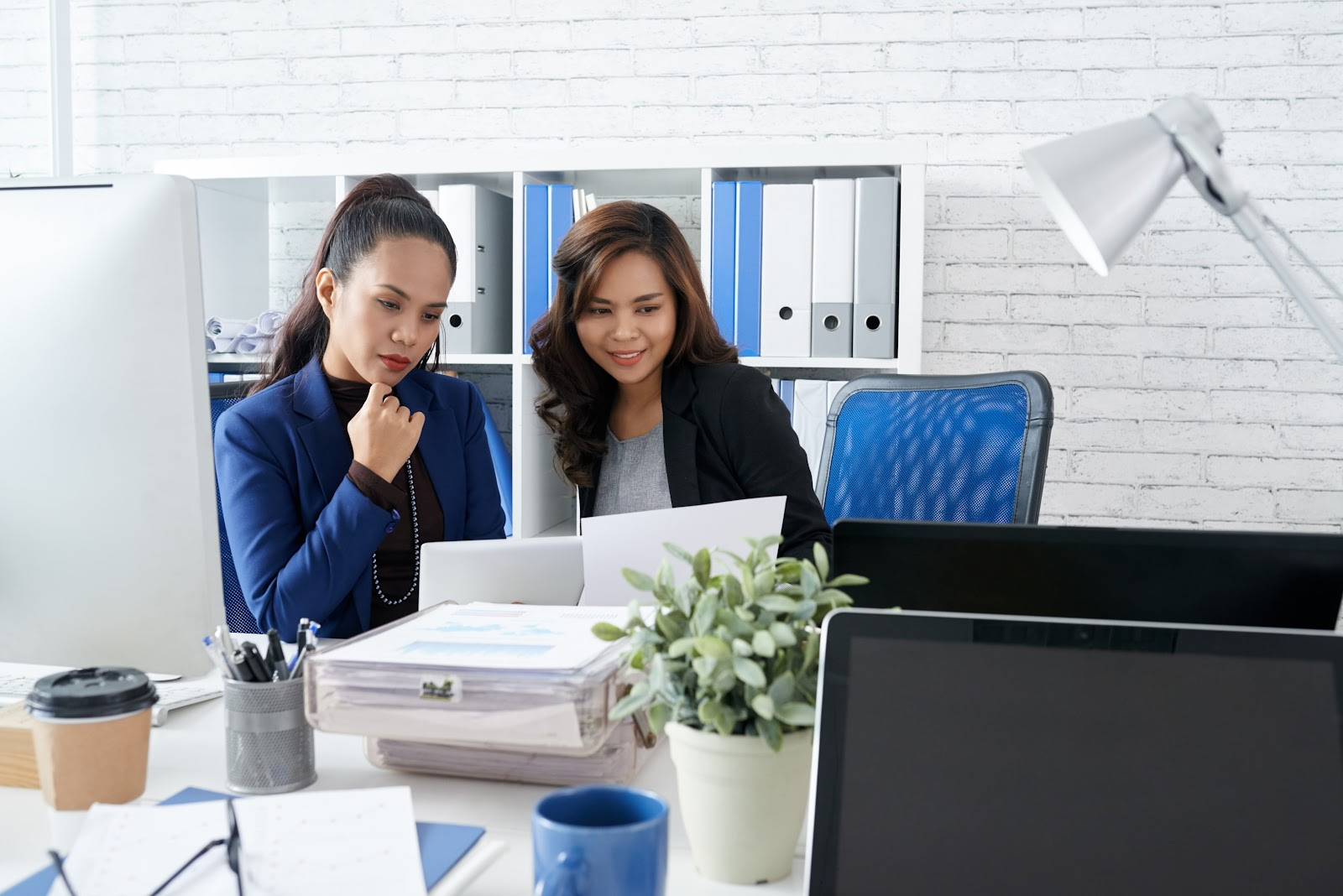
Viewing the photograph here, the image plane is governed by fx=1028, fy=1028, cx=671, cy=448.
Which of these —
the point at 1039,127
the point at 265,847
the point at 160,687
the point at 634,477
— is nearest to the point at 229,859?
the point at 265,847

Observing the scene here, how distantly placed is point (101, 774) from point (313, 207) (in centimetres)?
237

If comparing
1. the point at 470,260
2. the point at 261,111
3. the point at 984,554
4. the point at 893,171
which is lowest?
the point at 984,554

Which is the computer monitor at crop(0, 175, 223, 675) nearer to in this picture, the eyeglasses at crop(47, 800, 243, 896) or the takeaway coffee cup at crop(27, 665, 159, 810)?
the takeaway coffee cup at crop(27, 665, 159, 810)

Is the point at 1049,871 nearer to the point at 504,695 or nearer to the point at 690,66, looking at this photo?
the point at 504,695

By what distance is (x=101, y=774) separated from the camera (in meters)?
0.69

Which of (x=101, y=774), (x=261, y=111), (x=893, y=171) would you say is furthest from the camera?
(x=261, y=111)

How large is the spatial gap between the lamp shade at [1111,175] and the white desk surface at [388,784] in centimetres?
46

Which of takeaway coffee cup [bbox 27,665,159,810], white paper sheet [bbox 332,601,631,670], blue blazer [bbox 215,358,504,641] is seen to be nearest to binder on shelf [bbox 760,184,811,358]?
blue blazer [bbox 215,358,504,641]

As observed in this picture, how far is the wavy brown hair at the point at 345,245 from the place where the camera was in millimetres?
1552

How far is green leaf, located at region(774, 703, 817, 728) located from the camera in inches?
24.0

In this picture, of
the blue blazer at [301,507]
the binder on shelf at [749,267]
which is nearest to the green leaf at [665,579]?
the blue blazer at [301,507]

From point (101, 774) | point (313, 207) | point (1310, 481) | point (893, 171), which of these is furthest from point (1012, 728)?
point (313, 207)

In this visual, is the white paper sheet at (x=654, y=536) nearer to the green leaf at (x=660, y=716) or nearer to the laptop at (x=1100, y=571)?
the laptop at (x=1100, y=571)

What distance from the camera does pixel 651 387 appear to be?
188cm
